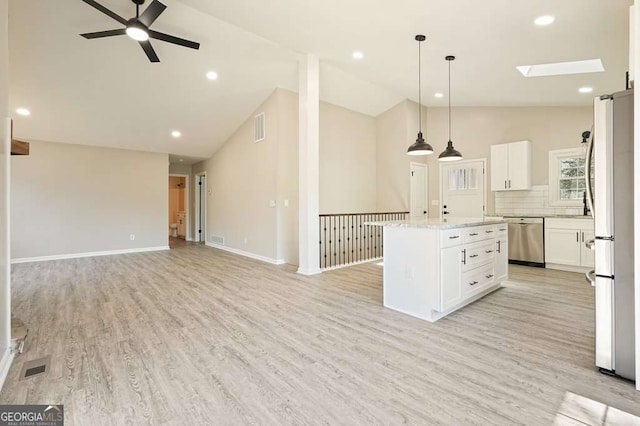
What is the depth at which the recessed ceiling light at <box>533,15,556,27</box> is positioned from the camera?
10.7 ft

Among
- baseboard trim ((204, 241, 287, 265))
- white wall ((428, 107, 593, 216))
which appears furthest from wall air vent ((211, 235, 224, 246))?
white wall ((428, 107, 593, 216))

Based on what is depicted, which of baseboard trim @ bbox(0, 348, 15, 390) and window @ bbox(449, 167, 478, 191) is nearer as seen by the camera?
baseboard trim @ bbox(0, 348, 15, 390)

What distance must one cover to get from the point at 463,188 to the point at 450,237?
14.5ft

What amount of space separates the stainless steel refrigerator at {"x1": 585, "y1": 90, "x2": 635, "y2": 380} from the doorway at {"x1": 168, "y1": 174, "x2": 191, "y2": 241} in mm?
9991

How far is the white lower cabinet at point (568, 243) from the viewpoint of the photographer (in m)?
4.98

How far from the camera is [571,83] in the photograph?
182 inches

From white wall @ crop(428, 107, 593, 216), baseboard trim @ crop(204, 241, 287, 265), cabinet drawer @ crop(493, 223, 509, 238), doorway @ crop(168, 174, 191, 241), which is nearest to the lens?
cabinet drawer @ crop(493, 223, 509, 238)

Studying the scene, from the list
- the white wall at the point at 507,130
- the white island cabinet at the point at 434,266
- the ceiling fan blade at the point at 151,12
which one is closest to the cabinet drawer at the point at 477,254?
the white island cabinet at the point at 434,266

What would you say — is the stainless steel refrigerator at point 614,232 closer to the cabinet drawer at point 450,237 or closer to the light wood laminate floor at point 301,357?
the light wood laminate floor at point 301,357

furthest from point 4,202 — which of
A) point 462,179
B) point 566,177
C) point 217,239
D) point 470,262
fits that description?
point 566,177

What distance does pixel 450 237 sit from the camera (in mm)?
3057

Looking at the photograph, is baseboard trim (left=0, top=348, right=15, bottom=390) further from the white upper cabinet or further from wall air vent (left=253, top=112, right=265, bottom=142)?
the white upper cabinet

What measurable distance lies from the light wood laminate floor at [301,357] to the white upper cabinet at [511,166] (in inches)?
97.0

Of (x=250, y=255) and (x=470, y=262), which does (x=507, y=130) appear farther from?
(x=250, y=255)
